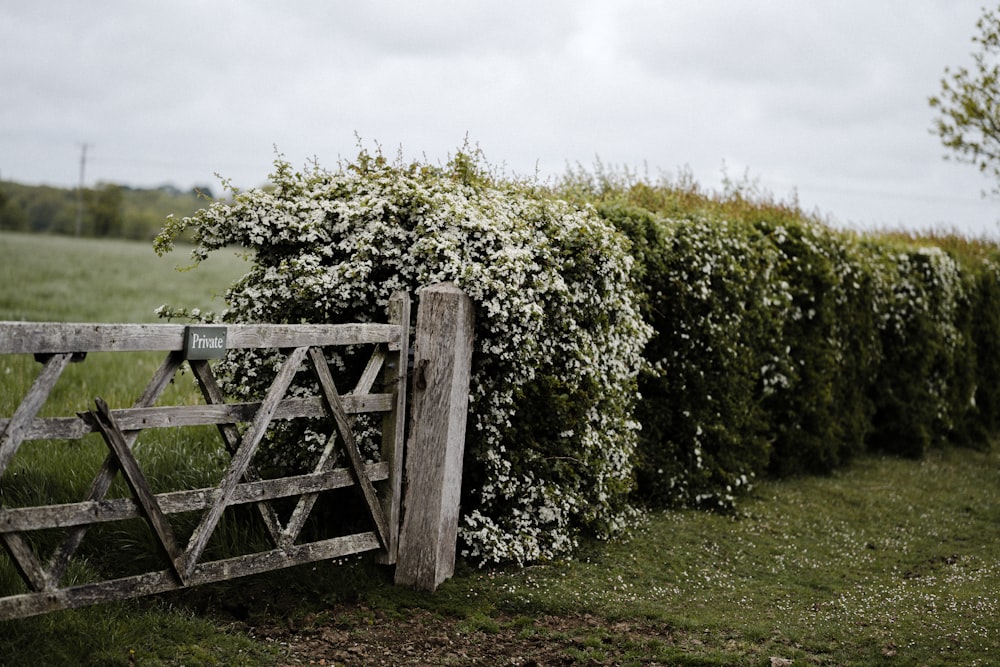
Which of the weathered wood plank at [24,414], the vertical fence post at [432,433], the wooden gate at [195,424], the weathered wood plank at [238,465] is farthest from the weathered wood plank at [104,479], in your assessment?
the vertical fence post at [432,433]

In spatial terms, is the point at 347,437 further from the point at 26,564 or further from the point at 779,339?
the point at 779,339

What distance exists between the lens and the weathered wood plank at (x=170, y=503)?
434cm

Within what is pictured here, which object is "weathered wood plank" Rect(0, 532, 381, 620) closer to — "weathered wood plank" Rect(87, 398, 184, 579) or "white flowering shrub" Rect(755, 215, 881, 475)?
"weathered wood plank" Rect(87, 398, 184, 579)

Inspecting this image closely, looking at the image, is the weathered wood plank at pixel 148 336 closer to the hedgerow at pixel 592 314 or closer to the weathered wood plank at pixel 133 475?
the weathered wood plank at pixel 133 475

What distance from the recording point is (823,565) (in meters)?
7.82

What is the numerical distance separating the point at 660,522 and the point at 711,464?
47.0 inches

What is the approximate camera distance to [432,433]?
6.08 m

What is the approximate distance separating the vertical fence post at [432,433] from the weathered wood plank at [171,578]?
310 millimetres

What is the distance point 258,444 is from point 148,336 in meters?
1.27

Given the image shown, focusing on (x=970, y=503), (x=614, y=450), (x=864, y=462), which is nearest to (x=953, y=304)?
(x=864, y=462)

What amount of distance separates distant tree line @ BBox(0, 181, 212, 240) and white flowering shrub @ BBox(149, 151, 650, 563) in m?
82.1

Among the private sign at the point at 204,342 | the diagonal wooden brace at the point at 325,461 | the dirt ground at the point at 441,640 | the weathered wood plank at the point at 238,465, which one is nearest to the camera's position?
the private sign at the point at 204,342

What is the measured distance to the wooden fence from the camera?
14.5 feet

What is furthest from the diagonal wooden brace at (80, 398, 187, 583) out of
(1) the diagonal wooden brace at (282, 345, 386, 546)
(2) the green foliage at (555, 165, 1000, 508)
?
(2) the green foliage at (555, 165, 1000, 508)
